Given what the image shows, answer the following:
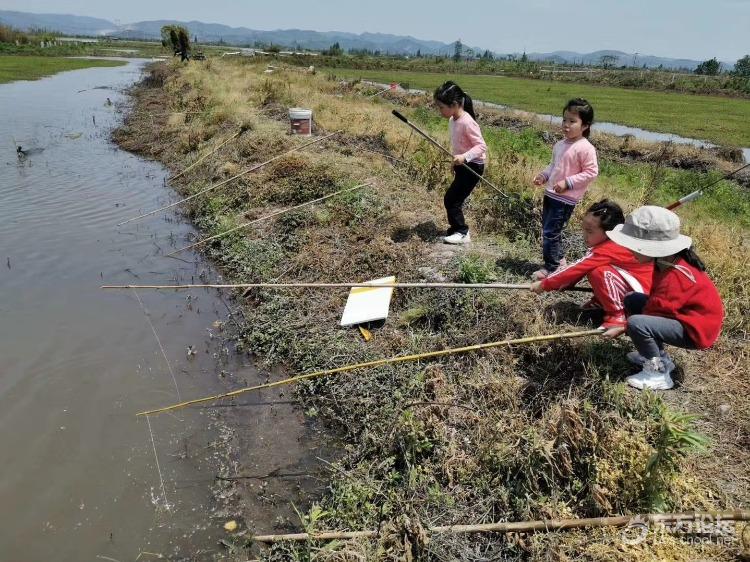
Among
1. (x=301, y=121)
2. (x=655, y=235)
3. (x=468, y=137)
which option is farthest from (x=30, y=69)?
(x=655, y=235)

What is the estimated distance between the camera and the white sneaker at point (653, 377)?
10.7ft

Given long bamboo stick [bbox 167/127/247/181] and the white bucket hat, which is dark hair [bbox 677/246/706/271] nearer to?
the white bucket hat

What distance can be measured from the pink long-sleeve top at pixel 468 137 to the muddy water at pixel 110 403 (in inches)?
133

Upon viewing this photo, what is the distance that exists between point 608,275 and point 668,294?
598mm

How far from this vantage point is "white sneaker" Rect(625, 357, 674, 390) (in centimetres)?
325

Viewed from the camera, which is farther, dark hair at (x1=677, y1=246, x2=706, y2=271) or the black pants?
the black pants

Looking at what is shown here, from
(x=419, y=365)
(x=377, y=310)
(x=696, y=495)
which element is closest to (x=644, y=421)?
(x=696, y=495)

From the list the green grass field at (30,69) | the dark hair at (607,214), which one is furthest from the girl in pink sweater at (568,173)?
the green grass field at (30,69)

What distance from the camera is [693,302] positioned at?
3.07m

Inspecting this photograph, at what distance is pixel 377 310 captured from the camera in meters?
4.81

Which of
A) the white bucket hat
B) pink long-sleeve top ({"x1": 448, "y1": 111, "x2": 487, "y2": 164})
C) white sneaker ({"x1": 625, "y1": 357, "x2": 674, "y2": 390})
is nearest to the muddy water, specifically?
white sneaker ({"x1": 625, "y1": 357, "x2": 674, "y2": 390})

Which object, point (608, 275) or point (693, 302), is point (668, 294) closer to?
point (693, 302)

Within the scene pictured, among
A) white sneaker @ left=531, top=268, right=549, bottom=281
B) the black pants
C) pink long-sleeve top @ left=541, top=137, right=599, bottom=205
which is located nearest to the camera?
pink long-sleeve top @ left=541, top=137, right=599, bottom=205

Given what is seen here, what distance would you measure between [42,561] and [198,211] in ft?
21.8
